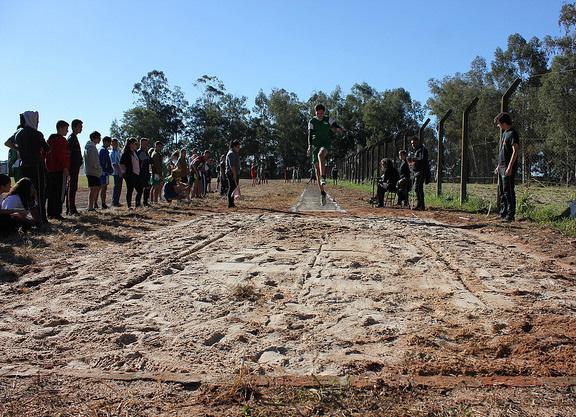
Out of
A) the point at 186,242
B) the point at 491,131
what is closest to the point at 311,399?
the point at 186,242

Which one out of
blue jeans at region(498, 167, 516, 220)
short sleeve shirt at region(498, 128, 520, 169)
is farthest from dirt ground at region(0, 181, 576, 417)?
short sleeve shirt at region(498, 128, 520, 169)

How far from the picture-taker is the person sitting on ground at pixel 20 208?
23.4ft

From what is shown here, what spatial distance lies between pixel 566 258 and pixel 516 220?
372 centimetres

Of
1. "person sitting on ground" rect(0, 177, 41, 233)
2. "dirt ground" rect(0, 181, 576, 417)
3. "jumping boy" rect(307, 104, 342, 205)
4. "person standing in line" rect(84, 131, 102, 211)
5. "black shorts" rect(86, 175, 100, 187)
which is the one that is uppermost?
"jumping boy" rect(307, 104, 342, 205)

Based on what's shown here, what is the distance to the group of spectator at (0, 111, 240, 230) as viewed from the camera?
24.9ft

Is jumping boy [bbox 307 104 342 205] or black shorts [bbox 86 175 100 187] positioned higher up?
jumping boy [bbox 307 104 342 205]

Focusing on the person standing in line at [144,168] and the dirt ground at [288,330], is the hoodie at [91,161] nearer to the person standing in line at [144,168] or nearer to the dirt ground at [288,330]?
the person standing in line at [144,168]

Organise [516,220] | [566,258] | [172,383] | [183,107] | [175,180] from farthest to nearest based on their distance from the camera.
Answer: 1. [183,107]
2. [175,180]
3. [516,220]
4. [566,258]
5. [172,383]

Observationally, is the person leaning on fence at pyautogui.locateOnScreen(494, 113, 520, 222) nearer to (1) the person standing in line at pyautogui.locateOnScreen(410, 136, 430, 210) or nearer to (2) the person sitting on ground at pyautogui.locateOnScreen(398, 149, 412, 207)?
(1) the person standing in line at pyautogui.locateOnScreen(410, 136, 430, 210)

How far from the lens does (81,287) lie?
4176mm

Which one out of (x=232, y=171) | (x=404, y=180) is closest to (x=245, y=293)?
(x=232, y=171)

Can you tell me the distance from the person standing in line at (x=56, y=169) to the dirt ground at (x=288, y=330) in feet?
10.6

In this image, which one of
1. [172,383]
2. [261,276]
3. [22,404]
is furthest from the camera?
[261,276]

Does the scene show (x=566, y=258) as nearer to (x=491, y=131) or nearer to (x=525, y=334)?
(x=525, y=334)
